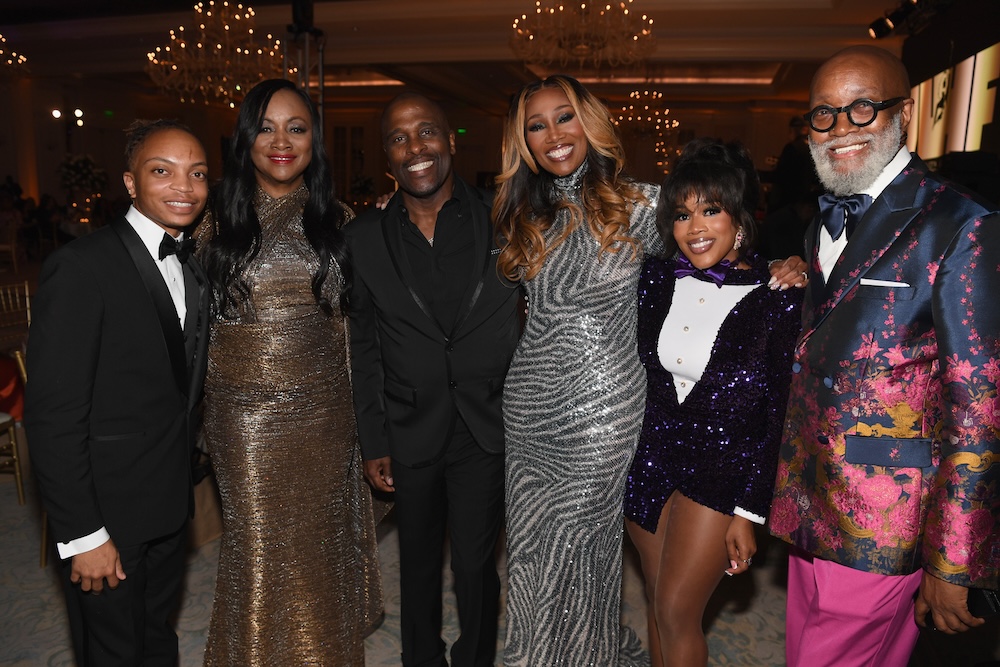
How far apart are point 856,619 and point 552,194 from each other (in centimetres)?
145

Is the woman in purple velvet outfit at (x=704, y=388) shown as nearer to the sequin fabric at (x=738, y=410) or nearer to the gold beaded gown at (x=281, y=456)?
the sequin fabric at (x=738, y=410)

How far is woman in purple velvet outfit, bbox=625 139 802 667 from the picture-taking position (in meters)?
1.89

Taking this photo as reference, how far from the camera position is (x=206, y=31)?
788 centimetres

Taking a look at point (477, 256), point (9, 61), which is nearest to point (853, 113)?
point (477, 256)

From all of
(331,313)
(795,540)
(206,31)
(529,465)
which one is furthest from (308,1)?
(795,540)

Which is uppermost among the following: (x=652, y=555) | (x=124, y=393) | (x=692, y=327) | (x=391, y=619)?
(x=692, y=327)

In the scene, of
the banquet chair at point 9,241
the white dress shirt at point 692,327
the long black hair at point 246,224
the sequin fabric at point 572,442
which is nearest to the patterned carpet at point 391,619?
the sequin fabric at point 572,442

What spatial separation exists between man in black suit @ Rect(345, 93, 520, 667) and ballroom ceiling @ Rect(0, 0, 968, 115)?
21.9ft

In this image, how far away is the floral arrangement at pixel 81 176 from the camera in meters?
8.89

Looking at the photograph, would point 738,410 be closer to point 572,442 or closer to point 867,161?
point 572,442

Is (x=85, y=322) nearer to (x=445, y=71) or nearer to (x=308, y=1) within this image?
A: (x=308, y=1)

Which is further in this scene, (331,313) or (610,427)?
(331,313)

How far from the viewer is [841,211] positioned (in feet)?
5.52

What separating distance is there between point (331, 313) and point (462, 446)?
2.03ft
